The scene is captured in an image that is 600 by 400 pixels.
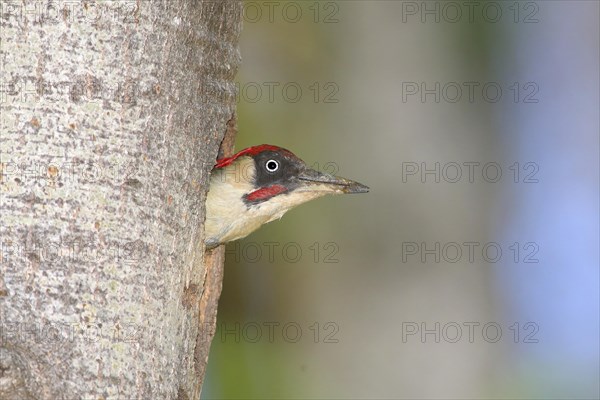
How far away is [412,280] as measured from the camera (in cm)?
635

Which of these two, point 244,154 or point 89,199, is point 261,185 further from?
point 89,199

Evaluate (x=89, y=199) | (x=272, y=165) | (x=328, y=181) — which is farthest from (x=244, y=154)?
(x=89, y=199)

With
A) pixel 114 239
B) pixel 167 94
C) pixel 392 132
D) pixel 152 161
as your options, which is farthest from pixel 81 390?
pixel 392 132

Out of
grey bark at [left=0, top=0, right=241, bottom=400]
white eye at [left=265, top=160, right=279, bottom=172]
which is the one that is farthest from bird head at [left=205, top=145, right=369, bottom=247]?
grey bark at [left=0, top=0, right=241, bottom=400]

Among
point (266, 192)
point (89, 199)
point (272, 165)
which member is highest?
point (272, 165)

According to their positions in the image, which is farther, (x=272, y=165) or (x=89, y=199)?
(x=272, y=165)

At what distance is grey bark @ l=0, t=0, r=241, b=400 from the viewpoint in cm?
271

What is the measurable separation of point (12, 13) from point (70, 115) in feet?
1.22

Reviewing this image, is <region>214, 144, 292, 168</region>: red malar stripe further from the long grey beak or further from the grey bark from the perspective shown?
the grey bark

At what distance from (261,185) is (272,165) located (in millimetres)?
108

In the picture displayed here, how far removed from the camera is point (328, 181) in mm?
4141

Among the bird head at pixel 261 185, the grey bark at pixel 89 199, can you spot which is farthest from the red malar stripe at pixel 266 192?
the grey bark at pixel 89 199

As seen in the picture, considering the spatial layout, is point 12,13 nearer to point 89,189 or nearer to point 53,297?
point 89,189

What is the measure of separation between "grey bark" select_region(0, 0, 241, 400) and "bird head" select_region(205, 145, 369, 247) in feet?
3.23
